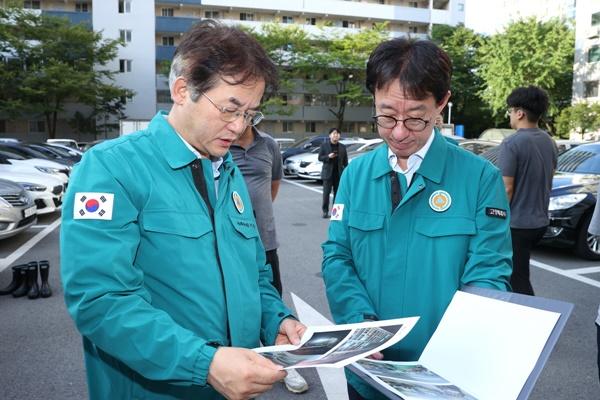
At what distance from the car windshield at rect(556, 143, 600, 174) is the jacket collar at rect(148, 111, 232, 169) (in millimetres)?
7675

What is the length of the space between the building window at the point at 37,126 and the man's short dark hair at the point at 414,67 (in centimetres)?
4469

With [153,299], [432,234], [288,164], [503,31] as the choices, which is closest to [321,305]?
[432,234]

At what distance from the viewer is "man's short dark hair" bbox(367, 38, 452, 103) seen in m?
1.93

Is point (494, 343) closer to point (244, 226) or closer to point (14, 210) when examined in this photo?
point (244, 226)

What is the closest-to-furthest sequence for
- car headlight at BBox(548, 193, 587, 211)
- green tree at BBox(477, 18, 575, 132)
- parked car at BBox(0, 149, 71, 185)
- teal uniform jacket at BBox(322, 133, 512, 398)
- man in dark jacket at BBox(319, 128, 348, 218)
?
teal uniform jacket at BBox(322, 133, 512, 398), car headlight at BBox(548, 193, 587, 211), man in dark jacket at BBox(319, 128, 348, 218), parked car at BBox(0, 149, 71, 185), green tree at BBox(477, 18, 575, 132)

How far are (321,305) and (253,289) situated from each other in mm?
3829

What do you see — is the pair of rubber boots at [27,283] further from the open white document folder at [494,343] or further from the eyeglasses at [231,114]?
the open white document folder at [494,343]

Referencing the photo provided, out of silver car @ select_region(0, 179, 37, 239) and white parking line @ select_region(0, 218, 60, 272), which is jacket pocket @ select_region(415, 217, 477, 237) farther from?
silver car @ select_region(0, 179, 37, 239)

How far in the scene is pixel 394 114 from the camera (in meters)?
2.00

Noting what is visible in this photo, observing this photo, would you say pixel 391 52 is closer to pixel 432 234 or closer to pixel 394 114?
pixel 394 114

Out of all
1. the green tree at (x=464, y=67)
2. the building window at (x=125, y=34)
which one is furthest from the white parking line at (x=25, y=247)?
the green tree at (x=464, y=67)

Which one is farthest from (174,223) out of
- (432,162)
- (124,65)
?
(124,65)

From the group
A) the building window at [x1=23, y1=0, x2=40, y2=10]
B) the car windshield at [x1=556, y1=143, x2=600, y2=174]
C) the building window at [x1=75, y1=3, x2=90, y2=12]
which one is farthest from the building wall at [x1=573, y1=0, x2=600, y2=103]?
the building window at [x1=23, y1=0, x2=40, y2=10]

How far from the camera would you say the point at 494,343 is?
160 centimetres
